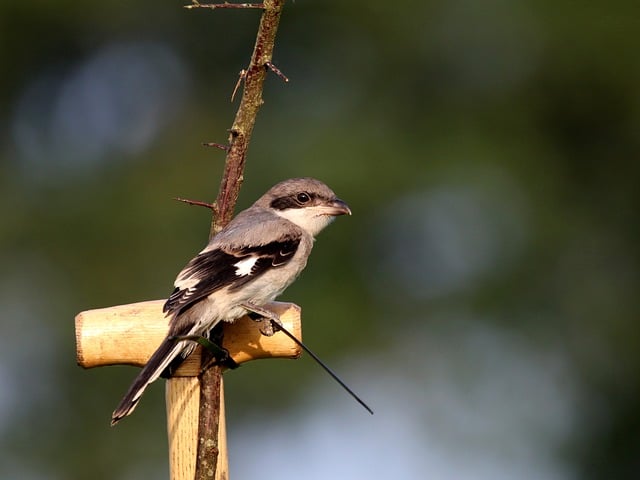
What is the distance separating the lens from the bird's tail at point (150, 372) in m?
3.05

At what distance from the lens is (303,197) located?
4230 millimetres

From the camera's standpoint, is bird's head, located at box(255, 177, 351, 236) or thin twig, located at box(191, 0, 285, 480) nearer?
thin twig, located at box(191, 0, 285, 480)

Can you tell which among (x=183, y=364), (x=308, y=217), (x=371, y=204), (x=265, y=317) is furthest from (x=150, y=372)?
(x=371, y=204)

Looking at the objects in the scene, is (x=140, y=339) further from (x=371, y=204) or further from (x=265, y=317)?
(x=371, y=204)

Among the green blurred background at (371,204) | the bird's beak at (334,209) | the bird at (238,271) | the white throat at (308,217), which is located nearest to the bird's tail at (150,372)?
the bird at (238,271)

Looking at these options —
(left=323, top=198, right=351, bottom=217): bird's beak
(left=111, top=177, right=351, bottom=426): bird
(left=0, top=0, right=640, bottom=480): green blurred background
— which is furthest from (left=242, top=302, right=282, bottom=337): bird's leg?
(left=0, top=0, right=640, bottom=480): green blurred background

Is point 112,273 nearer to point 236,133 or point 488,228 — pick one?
point 488,228

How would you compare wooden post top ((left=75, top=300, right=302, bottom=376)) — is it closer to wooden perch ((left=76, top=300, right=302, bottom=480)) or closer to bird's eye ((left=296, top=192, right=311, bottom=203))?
wooden perch ((left=76, top=300, right=302, bottom=480))

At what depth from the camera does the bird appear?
10.7 ft

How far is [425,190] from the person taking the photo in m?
10.1

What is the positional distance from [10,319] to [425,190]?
3673mm

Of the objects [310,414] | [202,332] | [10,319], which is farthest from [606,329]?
[202,332]

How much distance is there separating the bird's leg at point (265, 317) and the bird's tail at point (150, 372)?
272 millimetres

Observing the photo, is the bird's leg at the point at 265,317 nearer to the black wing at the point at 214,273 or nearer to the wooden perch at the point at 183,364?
the wooden perch at the point at 183,364
